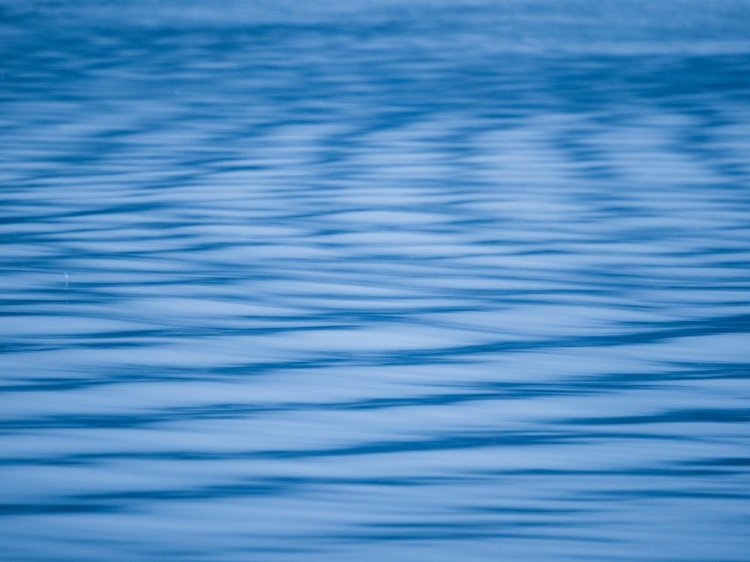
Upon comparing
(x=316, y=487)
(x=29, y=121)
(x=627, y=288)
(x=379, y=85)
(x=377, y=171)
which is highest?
(x=379, y=85)

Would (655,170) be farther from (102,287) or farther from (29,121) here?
(29,121)

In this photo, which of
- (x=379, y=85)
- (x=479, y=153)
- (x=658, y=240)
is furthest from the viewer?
(x=379, y=85)

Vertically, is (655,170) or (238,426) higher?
(655,170)

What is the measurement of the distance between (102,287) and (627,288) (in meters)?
0.73

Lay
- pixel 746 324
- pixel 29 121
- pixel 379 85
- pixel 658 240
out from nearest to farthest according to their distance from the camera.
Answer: pixel 746 324 → pixel 658 240 → pixel 29 121 → pixel 379 85

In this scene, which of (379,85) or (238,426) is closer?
(238,426)

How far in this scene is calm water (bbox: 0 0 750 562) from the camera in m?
0.88

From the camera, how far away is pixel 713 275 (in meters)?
1.44

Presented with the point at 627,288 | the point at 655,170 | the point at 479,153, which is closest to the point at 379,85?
the point at 479,153

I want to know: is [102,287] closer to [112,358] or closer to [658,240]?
[112,358]

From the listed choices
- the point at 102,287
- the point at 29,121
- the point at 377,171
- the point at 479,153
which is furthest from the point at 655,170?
the point at 29,121

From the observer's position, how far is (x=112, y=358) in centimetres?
117

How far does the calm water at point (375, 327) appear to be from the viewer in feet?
2.88

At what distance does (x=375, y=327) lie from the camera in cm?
127
